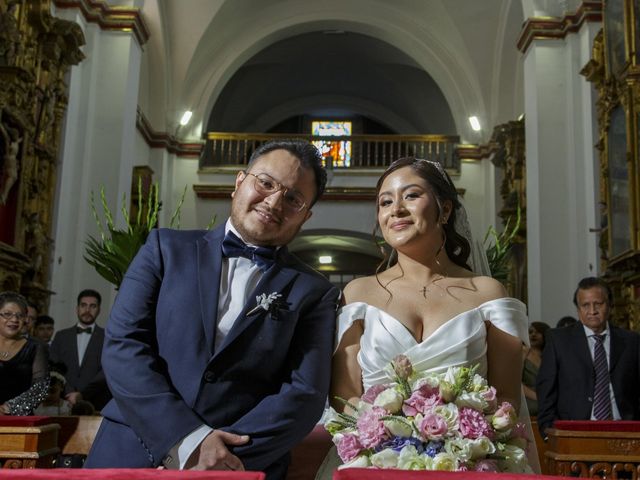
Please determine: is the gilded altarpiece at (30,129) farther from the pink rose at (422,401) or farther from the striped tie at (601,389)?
the pink rose at (422,401)

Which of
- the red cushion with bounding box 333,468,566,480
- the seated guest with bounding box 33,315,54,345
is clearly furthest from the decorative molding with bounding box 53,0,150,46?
the red cushion with bounding box 333,468,566,480

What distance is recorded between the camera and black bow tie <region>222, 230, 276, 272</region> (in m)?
2.48

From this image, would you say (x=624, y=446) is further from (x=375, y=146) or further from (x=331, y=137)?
(x=375, y=146)

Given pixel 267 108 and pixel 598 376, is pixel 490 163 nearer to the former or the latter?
pixel 267 108

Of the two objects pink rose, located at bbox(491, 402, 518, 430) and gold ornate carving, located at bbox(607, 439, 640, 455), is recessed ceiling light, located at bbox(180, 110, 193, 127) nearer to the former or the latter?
gold ornate carving, located at bbox(607, 439, 640, 455)

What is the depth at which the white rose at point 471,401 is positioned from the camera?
2.15 metres

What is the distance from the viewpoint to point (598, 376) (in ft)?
17.5

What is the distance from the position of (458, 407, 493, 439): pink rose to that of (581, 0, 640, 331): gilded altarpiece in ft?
20.8

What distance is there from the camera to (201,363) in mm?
2283

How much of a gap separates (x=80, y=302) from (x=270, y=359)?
494 centimetres

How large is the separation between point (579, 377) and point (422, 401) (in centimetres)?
349

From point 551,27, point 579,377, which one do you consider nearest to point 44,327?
point 579,377

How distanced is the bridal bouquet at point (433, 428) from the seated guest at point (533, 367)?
4.46 meters

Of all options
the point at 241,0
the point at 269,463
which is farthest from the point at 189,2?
the point at 269,463
